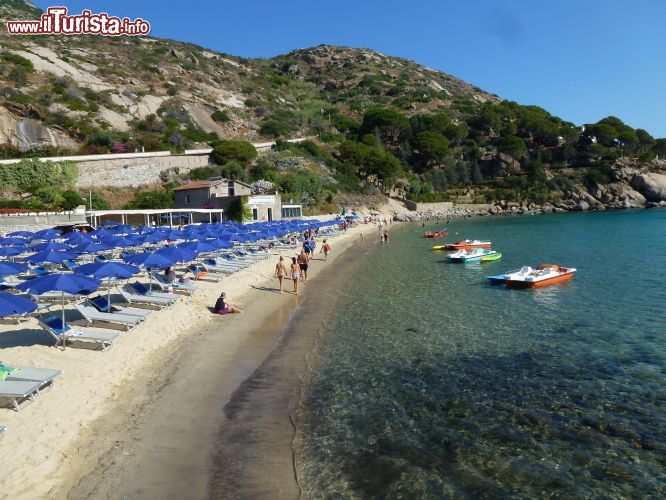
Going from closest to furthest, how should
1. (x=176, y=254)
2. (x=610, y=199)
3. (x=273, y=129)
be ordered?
(x=176, y=254) < (x=273, y=129) < (x=610, y=199)

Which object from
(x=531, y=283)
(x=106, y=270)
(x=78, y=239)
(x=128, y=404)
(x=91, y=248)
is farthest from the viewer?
(x=78, y=239)

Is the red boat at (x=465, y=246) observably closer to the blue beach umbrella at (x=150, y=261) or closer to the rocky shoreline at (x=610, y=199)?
the blue beach umbrella at (x=150, y=261)

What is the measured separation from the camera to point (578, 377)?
33.0 feet

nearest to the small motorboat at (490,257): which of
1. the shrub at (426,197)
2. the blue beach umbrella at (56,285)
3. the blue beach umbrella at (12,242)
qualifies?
the blue beach umbrella at (56,285)

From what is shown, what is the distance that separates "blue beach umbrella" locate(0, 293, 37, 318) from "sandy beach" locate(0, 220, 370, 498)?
4.80 ft

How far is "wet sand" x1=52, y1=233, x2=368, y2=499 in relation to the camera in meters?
6.30

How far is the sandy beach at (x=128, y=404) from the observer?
6328 millimetres

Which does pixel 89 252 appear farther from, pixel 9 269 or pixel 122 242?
pixel 9 269

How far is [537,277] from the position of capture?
67.0ft

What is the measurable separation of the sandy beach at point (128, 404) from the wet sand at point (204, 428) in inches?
0.9

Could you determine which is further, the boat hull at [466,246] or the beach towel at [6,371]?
the boat hull at [466,246]

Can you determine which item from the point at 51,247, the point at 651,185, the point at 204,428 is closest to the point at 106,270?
the point at 204,428

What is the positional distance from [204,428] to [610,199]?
106m

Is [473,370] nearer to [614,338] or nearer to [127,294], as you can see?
[614,338]
